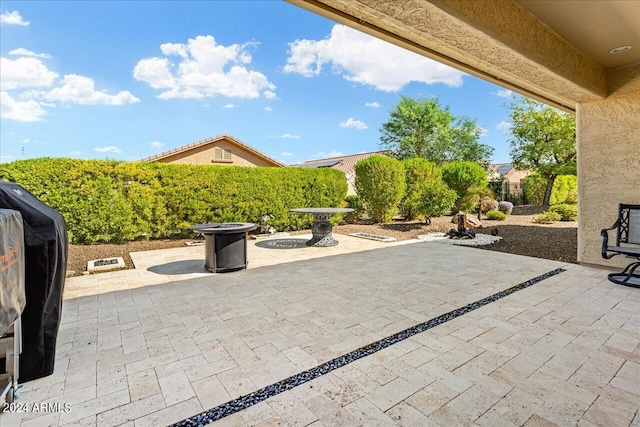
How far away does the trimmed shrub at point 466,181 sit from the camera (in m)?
11.4

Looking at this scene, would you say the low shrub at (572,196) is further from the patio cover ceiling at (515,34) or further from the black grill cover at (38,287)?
the black grill cover at (38,287)

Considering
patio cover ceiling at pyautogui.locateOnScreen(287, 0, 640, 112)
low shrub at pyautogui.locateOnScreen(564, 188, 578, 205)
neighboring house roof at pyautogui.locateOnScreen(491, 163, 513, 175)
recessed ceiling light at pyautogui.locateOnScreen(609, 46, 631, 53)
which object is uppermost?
neighboring house roof at pyautogui.locateOnScreen(491, 163, 513, 175)

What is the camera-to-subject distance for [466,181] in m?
11.5

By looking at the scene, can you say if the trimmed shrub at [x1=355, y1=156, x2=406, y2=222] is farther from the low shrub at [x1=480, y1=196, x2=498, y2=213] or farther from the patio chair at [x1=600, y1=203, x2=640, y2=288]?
the patio chair at [x1=600, y1=203, x2=640, y2=288]

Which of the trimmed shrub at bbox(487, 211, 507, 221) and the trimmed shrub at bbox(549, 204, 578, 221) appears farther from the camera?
the trimmed shrub at bbox(487, 211, 507, 221)

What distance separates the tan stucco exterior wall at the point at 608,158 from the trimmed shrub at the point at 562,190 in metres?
13.5

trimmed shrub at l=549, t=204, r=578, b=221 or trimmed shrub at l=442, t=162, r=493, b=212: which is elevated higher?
trimmed shrub at l=442, t=162, r=493, b=212

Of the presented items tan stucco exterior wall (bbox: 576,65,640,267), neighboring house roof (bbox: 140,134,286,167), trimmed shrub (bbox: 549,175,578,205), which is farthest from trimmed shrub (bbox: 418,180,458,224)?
neighboring house roof (bbox: 140,134,286,167)

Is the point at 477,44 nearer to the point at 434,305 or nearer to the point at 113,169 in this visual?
the point at 434,305

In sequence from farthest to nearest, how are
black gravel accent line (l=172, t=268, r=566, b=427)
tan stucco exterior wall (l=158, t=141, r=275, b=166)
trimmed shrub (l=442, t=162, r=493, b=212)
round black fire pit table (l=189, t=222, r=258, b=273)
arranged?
tan stucco exterior wall (l=158, t=141, r=275, b=166)
trimmed shrub (l=442, t=162, r=493, b=212)
round black fire pit table (l=189, t=222, r=258, b=273)
black gravel accent line (l=172, t=268, r=566, b=427)

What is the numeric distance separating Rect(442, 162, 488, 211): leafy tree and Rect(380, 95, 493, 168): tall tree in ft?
33.7

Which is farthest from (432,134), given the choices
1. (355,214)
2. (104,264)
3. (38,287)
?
(38,287)

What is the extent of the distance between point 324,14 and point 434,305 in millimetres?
3111

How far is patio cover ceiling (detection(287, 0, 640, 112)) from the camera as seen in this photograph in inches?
97.3
